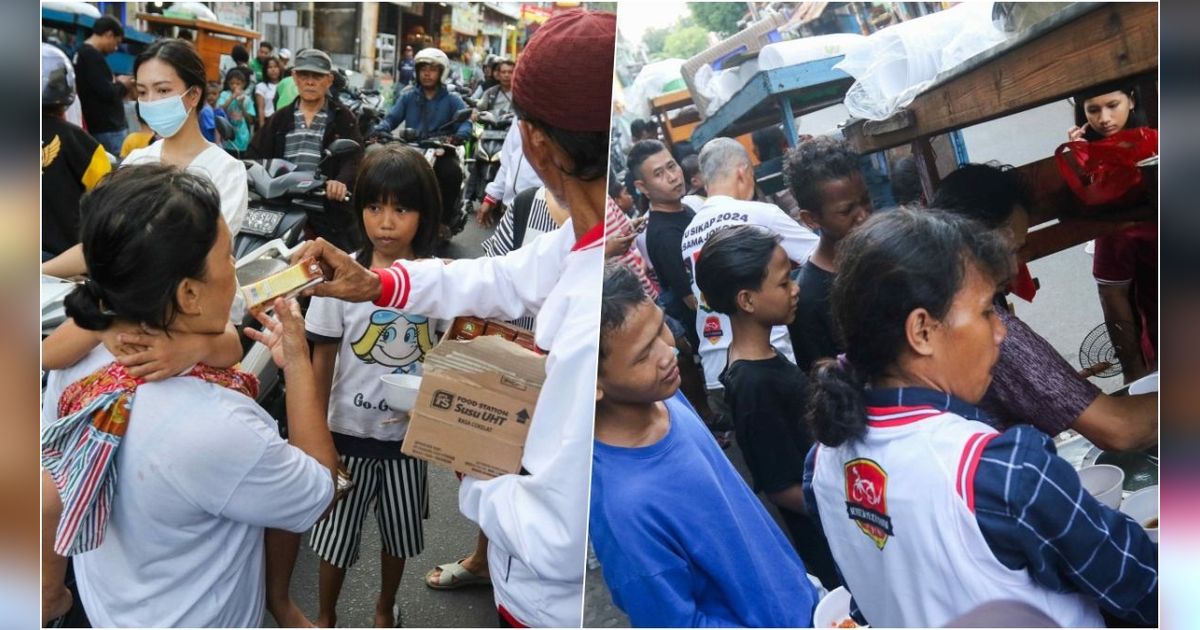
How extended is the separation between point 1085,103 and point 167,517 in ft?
6.20

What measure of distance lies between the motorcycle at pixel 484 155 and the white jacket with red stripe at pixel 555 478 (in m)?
0.50

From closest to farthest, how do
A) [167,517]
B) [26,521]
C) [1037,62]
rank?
1. [167,517]
2. [1037,62]
3. [26,521]

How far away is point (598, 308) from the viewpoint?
73.3 inches

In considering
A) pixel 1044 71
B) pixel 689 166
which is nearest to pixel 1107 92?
pixel 1044 71

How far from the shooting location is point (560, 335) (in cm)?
185

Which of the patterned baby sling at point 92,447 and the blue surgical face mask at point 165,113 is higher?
the blue surgical face mask at point 165,113

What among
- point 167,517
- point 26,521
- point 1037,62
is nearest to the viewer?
point 167,517

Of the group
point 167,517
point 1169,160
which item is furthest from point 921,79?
point 167,517

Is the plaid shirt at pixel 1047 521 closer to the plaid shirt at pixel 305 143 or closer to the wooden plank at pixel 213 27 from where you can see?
the plaid shirt at pixel 305 143

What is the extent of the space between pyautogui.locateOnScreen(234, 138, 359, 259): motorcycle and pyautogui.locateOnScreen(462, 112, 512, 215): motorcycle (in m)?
0.34

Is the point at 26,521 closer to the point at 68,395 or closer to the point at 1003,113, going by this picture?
the point at 68,395

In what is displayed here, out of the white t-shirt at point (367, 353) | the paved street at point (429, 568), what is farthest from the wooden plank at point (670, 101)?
the white t-shirt at point (367, 353)

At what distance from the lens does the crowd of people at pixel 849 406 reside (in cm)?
180

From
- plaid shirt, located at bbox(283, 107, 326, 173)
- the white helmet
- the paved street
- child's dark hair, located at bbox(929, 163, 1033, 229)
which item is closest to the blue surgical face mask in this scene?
plaid shirt, located at bbox(283, 107, 326, 173)
